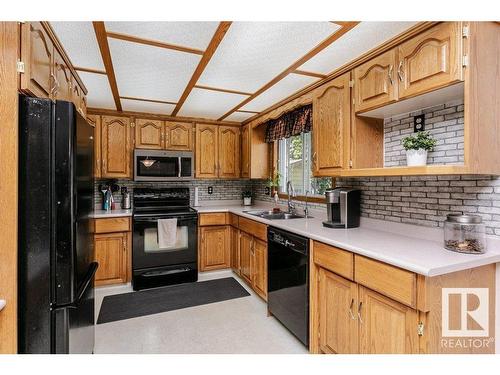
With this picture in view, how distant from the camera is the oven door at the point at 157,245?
310 cm

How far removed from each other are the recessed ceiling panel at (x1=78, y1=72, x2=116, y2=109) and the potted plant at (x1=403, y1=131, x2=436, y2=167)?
237 centimetres

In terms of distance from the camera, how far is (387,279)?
135 centimetres

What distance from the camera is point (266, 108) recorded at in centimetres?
327

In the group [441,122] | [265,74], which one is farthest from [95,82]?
[441,122]

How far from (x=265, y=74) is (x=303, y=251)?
4.75 feet

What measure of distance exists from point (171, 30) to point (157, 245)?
93.2 inches

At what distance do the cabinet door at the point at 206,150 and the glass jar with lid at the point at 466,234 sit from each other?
292cm

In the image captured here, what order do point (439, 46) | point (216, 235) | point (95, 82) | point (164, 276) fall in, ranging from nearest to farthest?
point (439, 46)
point (95, 82)
point (164, 276)
point (216, 235)

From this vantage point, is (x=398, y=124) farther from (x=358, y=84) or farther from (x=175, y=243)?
(x=175, y=243)

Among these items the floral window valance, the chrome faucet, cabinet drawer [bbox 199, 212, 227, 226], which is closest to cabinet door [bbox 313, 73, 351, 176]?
the floral window valance

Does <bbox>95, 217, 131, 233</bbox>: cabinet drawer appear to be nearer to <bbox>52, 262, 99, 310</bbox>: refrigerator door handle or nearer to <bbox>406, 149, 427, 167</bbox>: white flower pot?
<bbox>52, 262, 99, 310</bbox>: refrigerator door handle

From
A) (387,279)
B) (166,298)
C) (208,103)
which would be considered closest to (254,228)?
(166,298)

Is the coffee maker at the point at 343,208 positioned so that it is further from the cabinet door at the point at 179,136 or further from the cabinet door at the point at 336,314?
the cabinet door at the point at 179,136

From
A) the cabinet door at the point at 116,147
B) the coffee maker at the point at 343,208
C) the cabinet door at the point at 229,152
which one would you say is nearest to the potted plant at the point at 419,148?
the coffee maker at the point at 343,208
